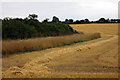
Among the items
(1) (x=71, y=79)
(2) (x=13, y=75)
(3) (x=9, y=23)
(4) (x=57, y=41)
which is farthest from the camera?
(3) (x=9, y=23)

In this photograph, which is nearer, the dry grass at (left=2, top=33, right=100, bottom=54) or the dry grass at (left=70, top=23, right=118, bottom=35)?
the dry grass at (left=2, top=33, right=100, bottom=54)

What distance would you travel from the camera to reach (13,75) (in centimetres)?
1024

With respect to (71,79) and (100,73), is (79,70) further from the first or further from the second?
(71,79)

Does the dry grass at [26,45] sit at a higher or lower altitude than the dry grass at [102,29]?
lower

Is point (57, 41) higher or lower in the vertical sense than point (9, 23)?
lower

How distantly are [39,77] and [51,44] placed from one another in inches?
590

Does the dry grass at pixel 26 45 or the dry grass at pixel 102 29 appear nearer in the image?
the dry grass at pixel 26 45

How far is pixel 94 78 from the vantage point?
31.0ft

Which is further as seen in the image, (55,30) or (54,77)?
(55,30)

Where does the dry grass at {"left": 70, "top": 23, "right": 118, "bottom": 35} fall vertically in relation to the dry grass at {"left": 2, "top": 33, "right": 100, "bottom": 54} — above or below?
above

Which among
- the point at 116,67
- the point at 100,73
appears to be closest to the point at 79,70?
the point at 100,73

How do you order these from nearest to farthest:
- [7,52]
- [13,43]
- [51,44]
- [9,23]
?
[7,52] < [13,43] < [51,44] < [9,23]

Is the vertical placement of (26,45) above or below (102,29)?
below

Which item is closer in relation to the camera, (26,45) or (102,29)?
(26,45)
